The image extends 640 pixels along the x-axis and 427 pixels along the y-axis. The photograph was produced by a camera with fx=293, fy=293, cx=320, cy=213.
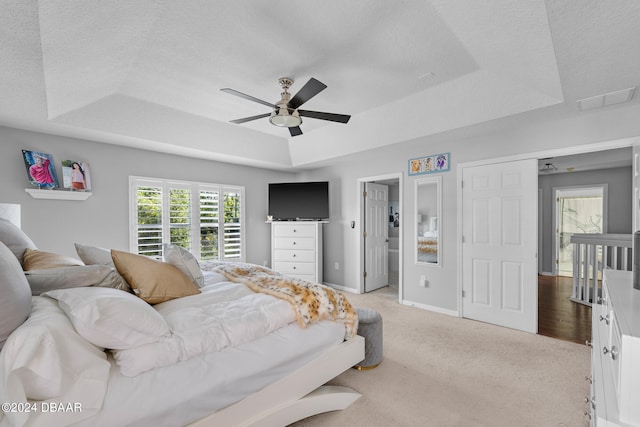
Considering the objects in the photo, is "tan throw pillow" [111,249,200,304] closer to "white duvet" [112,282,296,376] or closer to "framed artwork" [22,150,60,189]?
"white duvet" [112,282,296,376]

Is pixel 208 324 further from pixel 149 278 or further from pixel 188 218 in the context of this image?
pixel 188 218

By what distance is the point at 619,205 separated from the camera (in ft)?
19.3

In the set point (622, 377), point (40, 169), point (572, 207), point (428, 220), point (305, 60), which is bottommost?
point (622, 377)

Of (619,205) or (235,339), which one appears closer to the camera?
(235,339)

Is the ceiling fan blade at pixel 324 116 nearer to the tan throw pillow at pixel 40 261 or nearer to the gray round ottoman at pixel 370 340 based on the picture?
the gray round ottoman at pixel 370 340

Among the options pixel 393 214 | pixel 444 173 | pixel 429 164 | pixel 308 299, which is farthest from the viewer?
pixel 393 214

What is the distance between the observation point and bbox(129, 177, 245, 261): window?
14.0 feet

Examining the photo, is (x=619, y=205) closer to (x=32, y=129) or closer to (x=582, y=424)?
(x=582, y=424)

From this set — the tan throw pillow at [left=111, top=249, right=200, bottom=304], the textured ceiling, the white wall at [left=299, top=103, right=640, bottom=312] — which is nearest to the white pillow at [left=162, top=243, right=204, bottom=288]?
the tan throw pillow at [left=111, top=249, right=200, bottom=304]

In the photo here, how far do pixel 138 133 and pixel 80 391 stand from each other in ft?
10.9

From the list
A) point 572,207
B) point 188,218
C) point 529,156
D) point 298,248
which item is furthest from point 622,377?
Result: point 572,207

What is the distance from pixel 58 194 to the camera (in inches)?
140

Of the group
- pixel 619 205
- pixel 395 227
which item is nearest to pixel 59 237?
pixel 395 227

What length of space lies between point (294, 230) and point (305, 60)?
326cm
